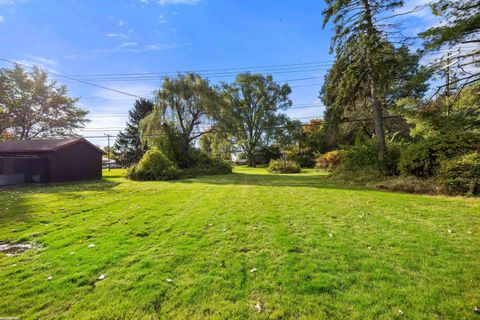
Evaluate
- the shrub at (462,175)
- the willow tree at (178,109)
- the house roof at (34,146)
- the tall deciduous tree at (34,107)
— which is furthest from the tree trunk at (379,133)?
the tall deciduous tree at (34,107)

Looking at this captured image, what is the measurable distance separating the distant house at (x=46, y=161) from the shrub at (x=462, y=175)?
63.1 feet

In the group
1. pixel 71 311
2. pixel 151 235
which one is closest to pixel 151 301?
pixel 71 311

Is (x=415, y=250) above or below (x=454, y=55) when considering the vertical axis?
below

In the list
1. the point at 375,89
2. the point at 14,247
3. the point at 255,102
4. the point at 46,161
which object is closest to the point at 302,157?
the point at 255,102

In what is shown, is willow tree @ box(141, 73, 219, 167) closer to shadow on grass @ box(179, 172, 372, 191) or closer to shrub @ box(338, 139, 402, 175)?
shadow on grass @ box(179, 172, 372, 191)

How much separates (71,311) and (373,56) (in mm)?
13163

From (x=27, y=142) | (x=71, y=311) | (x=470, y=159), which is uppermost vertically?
(x=27, y=142)

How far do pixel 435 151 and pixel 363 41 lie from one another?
5.85 meters

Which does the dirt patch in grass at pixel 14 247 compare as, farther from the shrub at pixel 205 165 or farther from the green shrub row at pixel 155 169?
the shrub at pixel 205 165

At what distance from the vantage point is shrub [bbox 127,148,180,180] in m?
14.6

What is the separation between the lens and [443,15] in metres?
7.79

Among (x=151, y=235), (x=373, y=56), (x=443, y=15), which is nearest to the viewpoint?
(x=151, y=235)

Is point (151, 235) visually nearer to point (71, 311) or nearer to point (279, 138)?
point (71, 311)

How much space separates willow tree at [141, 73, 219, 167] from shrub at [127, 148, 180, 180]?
8.73 ft
